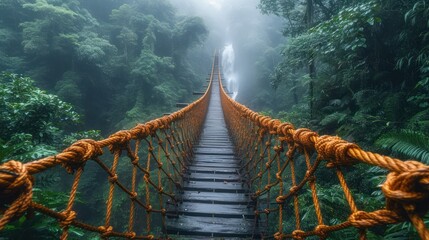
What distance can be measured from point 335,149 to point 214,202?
1567 millimetres

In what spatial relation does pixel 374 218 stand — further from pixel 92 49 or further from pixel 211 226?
pixel 92 49

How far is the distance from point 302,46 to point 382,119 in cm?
171

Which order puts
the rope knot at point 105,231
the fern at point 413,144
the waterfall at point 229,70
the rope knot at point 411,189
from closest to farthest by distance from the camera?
the rope knot at point 411,189 → the rope knot at point 105,231 → the fern at point 413,144 → the waterfall at point 229,70

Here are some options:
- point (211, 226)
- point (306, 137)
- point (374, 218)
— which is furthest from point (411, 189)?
point (211, 226)

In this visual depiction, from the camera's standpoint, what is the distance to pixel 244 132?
10.3 feet

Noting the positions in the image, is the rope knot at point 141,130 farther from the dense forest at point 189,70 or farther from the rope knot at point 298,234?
the rope knot at point 298,234

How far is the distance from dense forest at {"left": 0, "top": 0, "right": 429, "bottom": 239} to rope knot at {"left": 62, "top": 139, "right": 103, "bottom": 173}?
2.93 ft

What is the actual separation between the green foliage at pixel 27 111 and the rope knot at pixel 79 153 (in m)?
3.16

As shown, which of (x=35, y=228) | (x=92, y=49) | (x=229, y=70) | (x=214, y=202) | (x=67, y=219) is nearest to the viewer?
(x=67, y=219)

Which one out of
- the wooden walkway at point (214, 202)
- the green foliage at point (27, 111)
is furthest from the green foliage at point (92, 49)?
the wooden walkway at point (214, 202)

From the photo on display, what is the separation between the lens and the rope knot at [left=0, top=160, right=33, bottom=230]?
1.60 ft

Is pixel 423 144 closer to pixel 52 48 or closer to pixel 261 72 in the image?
pixel 52 48

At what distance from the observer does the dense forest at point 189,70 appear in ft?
9.78

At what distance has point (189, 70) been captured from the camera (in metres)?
16.6
